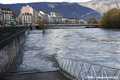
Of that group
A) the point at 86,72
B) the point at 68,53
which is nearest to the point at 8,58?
the point at 86,72

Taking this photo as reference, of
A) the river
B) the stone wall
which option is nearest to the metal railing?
the river

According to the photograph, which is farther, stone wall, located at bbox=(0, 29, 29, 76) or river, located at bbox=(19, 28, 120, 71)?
river, located at bbox=(19, 28, 120, 71)

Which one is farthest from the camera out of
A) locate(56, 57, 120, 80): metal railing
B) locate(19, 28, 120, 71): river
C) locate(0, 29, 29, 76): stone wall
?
locate(19, 28, 120, 71): river

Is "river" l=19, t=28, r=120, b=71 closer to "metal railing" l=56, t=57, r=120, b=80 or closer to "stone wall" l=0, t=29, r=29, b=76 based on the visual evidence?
"stone wall" l=0, t=29, r=29, b=76

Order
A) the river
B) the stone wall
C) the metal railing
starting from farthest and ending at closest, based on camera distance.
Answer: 1. the river
2. the stone wall
3. the metal railing

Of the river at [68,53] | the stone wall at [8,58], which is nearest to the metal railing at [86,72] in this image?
the river at [68,53]

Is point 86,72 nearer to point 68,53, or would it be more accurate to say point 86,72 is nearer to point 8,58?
point 8,58

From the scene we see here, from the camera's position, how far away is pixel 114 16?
10738 centimetres

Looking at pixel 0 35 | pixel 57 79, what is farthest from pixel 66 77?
pixel 0 35

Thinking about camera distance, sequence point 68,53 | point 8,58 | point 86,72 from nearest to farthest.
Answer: point 86,72
point 8,58
point 68,53

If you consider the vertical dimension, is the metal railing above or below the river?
above

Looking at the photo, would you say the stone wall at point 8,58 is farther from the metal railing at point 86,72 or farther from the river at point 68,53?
the metal railing at point 86,72

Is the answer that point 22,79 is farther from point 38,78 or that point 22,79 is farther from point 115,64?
point 115,64

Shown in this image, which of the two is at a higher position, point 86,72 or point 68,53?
point 86,72
